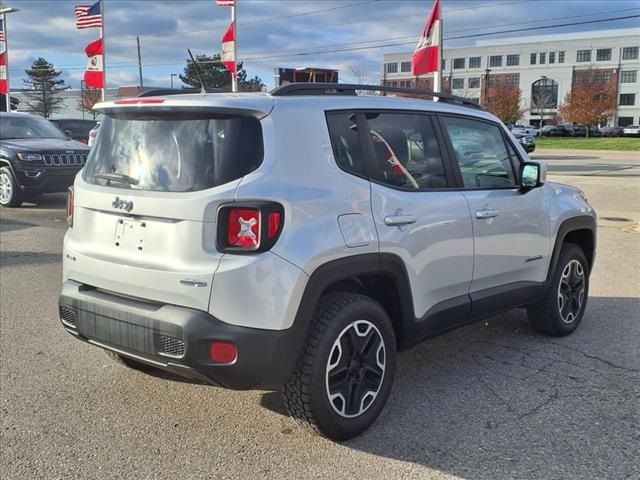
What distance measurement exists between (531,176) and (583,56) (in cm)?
11183

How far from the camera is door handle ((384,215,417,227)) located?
11.7 feet

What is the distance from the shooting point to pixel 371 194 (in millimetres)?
3512

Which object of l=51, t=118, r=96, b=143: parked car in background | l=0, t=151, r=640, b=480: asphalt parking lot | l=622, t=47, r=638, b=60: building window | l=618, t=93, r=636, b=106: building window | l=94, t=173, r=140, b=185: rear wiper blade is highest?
l=622, t=47, r=638, b=60: building window

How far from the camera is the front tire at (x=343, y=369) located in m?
3.25

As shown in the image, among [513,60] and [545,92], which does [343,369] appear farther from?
[513,60]

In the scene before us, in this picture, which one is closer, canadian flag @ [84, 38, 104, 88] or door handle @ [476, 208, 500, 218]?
door handle @ [476, 208, 500, 218]

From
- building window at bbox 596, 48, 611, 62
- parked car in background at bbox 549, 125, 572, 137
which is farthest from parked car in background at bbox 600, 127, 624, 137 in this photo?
building window at bbox 596, 48, 611, 62

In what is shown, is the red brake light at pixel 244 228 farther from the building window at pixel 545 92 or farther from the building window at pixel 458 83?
the building window at pixel 458 83

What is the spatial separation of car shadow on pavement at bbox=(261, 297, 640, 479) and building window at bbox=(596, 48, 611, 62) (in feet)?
362

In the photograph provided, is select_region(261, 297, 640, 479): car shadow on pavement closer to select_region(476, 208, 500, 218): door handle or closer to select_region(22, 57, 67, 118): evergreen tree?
select_region(476, 208, 500, 218): door handle

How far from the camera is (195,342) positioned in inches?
119

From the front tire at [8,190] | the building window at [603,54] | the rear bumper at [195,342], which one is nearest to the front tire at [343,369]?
the rear bumper at [195,342]

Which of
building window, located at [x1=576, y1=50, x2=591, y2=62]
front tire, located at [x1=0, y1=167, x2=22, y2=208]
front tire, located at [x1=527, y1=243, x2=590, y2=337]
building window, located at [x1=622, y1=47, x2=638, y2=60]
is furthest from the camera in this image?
building window, located at [x1=576, y1=50, x2=591, y2=62]

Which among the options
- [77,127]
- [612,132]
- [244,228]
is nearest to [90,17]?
[77,127]
